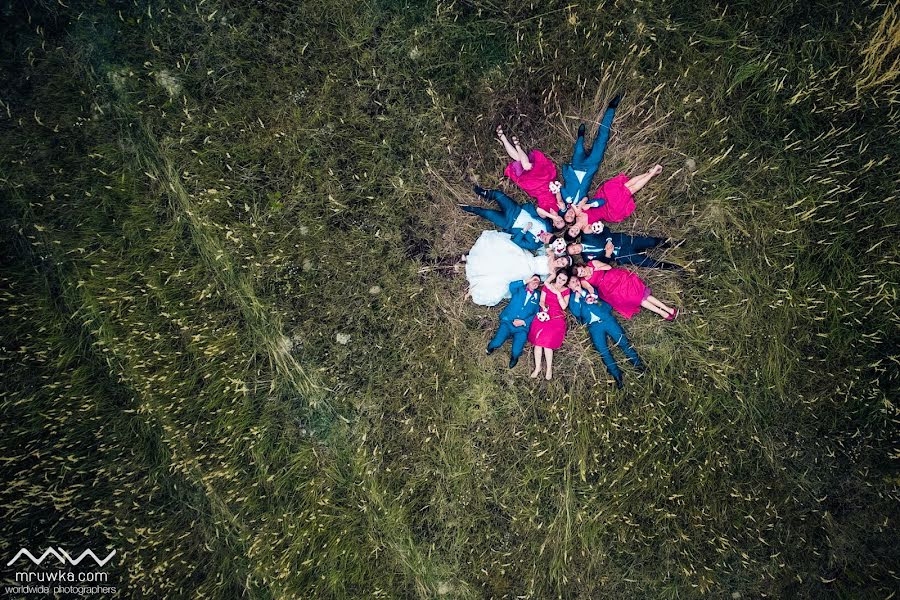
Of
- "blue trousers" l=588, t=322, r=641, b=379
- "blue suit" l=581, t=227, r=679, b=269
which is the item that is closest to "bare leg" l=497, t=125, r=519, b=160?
"blue suit" l=581, t=227, r=679, b=269

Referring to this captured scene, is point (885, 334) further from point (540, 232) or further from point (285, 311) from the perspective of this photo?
point (285, 311)

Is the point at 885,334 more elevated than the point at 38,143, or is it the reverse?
the point at 38,143

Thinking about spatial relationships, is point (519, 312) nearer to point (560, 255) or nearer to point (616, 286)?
point (560, 255)

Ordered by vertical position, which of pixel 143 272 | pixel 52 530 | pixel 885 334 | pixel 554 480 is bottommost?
pixel 885 334

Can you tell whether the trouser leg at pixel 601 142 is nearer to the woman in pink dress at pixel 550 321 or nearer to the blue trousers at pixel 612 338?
the woman in pink dress at pixel 550 321

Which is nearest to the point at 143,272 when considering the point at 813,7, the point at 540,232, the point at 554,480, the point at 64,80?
the point at 64,80

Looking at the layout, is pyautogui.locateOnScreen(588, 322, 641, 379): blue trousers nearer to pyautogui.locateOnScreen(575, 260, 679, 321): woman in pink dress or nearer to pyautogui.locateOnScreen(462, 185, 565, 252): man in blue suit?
pyautogui.locateOnScreen(575, 260, 679, 321): woman in pink dress

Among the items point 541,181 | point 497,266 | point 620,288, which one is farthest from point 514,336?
point 541,181
